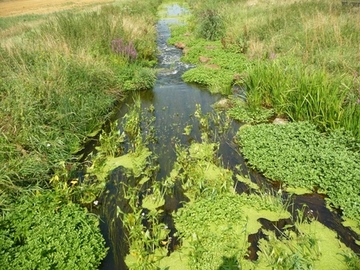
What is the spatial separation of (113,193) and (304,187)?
3.37 meters

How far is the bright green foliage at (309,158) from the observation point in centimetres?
461

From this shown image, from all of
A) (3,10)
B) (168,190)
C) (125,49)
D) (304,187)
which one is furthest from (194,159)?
(3,10)

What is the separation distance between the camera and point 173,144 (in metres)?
6.61

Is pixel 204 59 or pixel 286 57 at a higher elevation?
pixel 286 57

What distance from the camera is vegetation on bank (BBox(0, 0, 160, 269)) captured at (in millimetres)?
3822

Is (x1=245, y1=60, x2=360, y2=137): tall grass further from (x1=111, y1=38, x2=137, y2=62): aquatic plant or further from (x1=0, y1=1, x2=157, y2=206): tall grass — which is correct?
(x1=111, y1=38, x2=137, y2=62): aquatic plant

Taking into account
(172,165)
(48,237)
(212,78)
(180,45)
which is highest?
(180,45)

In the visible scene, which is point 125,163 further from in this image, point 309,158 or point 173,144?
point 309,158

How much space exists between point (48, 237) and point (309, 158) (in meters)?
4.42

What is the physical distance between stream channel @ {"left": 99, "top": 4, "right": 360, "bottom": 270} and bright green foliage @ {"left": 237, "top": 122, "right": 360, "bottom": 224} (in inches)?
8.7

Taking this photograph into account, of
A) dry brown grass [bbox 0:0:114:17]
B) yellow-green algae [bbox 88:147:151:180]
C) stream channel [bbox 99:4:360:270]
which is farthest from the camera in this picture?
dry brown grass [bbox 0:0:114:17]

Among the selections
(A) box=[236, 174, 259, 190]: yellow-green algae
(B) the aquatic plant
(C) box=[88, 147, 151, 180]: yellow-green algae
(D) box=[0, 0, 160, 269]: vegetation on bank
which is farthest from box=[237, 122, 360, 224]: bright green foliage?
(B) the aquatic plant

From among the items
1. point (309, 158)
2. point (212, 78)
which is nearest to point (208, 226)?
point (309, 158)

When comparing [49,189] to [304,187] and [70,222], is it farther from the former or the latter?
[304,187]
